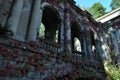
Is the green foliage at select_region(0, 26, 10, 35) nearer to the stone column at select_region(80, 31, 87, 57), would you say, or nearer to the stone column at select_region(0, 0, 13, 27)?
the stone column at select_region(0, 0, 13, 27)

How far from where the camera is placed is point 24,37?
8117 millimetres

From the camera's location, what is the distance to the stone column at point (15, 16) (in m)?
7.34

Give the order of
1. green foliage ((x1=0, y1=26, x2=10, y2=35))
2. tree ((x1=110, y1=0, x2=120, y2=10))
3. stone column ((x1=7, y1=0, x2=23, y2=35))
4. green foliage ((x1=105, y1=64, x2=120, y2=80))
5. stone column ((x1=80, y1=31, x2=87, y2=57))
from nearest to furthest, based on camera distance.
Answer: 1. green foliage ((x1=0, y1=26, x2=10, y2=35))
2. stone column ((x1=7, y1=0, x2=23, y2=35))
3. green foliage ((x1=105, y1=64, x2=120, y2=80))
4. stone column ((x1=80, y1=31, x2=87, y2=57))
5. tree ((x1=110, y1=0, x2=120, y2=10))

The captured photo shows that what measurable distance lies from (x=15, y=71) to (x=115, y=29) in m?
11.1

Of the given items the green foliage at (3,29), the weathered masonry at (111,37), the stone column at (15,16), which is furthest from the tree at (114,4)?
the green foliage at (3,29)

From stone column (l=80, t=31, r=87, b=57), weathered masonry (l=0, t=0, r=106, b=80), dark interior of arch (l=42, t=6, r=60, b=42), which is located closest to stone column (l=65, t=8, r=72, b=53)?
weathered masonry (l=0, t=0, r=106, b=80)

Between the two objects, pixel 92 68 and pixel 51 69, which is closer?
pixel 51 69

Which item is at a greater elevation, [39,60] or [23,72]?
[39,60]

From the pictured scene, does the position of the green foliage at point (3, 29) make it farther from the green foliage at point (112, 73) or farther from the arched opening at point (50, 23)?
the green foliage at point (112, 73)

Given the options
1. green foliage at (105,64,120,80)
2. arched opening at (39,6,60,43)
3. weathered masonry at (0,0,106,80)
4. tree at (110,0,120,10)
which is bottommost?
green foliage at (105,64,120,80)

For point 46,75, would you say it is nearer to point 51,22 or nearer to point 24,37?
point 24,37

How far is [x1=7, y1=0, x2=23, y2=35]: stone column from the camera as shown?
734cm

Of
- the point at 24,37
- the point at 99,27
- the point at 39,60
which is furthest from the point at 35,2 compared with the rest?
the point at 99,27

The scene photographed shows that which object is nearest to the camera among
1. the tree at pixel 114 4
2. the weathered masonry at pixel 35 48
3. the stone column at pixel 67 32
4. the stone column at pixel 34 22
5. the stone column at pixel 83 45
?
the weathered masonry at pixel 35 48
